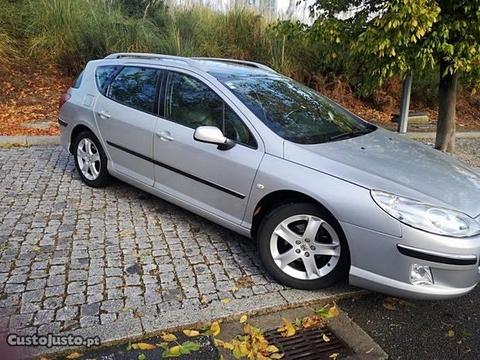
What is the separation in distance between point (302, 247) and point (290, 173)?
0.53 meters

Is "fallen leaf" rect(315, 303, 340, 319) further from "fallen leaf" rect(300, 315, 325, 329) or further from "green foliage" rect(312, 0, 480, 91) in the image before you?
"green foliage" rect(312, 0, 480, 91)

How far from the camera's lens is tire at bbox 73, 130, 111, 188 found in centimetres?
480

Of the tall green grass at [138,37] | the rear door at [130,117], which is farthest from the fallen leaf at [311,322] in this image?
the tall green grass at [138,37]

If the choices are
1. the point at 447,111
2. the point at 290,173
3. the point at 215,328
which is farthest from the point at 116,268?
the point at 447,111

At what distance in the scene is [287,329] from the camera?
9.16ft

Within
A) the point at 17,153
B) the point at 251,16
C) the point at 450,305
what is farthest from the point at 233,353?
the point at 251,16

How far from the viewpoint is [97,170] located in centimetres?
496

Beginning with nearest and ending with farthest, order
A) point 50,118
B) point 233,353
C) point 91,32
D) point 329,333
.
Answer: point 233,353
point 329,333
point 50,118
point 91,32

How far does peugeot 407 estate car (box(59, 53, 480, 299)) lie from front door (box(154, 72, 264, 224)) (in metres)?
0.01

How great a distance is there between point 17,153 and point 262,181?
4743 mm

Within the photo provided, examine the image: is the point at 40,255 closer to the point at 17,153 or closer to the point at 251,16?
the point at 17,153

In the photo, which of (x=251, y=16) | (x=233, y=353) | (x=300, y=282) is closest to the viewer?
(x=233, y=353)

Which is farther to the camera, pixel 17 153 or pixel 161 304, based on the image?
pixel 17 153

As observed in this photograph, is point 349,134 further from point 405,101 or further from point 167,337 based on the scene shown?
point 405,101
